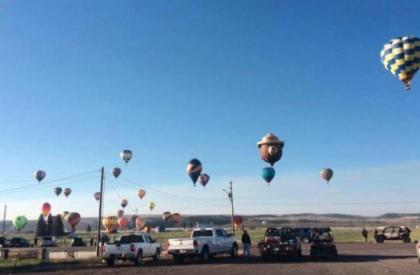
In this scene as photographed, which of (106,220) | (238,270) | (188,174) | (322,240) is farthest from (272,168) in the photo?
(106,220)

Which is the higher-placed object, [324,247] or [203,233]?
[203,233]

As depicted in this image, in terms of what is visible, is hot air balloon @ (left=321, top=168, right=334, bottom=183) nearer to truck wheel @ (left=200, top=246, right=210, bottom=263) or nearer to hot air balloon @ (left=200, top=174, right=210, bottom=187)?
hot air balloon @ (left=200, top=174, right=210, bottom=187)

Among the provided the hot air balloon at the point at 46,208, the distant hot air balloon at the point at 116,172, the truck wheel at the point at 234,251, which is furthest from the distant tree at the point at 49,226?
the truck wheel at the point at 234,251

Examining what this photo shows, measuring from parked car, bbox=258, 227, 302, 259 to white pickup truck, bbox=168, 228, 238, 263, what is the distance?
10.2ft

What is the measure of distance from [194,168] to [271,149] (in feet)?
43.9

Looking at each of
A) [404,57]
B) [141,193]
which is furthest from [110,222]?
[404,57]

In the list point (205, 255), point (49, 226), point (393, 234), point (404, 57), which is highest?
point (404, 57)

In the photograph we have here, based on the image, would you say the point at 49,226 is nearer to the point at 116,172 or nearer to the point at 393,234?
the point at 116,172

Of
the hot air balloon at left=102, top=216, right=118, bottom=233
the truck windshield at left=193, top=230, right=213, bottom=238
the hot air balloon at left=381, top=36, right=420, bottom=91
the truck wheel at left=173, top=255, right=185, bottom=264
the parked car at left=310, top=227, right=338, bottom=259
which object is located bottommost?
the truck wheel at left=173, top=255, right=185, bottom=264

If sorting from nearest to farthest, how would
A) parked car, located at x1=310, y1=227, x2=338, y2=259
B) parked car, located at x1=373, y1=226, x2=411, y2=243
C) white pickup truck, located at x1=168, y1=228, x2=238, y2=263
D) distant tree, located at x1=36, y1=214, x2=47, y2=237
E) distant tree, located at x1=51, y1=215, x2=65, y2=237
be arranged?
white pickup truck, located at x1=168, y1=228, x2=238, y2=263
parked car, located at x1=310, y1=227, x2=338, y2=259
parked car, located at x1=373, y1=226, x2=411, y2=243
distant tree, located at x1=36, y1=214, x2=47, y2=237
distant tree, located at x1=51, y1=215, x2=65, y2=237

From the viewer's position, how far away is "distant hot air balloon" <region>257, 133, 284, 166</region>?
4972cm

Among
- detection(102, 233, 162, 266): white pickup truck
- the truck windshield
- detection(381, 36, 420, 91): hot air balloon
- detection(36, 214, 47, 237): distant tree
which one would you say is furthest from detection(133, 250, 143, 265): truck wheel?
detection(36, 214, 47, 237): distant tree

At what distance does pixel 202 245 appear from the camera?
2938 cm

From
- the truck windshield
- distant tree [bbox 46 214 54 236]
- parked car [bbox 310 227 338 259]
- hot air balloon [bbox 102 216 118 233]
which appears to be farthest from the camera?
distant tree [bbox 46 214 54 236]
